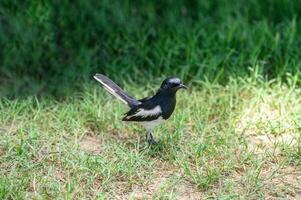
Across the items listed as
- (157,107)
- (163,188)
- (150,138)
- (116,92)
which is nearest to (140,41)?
(116,92)

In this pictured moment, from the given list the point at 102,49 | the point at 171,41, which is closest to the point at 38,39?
the point at 102,49

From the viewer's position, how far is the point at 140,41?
23.7 feet

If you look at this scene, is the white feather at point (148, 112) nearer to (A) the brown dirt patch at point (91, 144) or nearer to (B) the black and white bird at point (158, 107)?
(B) the black and white bird at point (158, 107)

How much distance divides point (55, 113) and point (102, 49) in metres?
1.41

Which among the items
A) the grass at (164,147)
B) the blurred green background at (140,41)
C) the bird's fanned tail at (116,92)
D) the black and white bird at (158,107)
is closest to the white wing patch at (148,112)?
the black and white bird at (158,107)

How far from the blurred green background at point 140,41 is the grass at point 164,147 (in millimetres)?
Result: 321

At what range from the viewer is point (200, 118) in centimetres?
600

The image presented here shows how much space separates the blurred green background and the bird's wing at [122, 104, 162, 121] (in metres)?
1.36

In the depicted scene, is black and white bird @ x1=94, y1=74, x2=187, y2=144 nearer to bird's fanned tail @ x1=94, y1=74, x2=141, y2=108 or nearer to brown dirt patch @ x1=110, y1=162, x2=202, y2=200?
bird's fanned tail @ x1=94, y1=74, x2=141, y2=108

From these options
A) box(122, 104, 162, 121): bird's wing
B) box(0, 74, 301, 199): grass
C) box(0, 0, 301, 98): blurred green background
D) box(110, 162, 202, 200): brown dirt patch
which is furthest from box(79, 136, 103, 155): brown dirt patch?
Answer: box(0, 0, 301, 98): blurred green background

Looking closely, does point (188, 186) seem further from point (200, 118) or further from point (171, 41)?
point (171, 41)

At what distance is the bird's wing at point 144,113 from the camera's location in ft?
17.2

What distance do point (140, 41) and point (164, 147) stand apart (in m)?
2.04

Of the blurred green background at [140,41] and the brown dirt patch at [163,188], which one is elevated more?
the blurred green background at [140,41]
